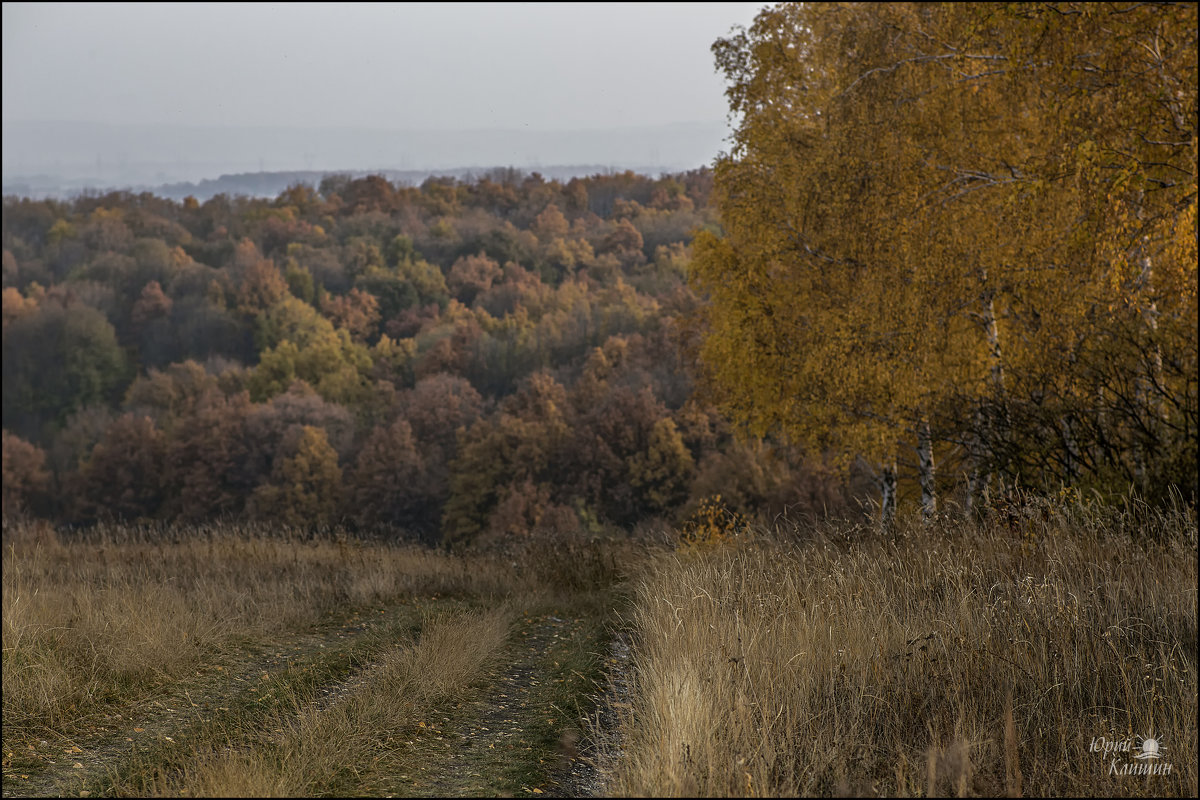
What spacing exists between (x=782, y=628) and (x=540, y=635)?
3711 mm

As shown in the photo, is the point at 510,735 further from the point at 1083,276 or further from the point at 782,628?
the point at 1083,276

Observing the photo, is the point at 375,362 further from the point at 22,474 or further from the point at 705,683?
the point at 705,683

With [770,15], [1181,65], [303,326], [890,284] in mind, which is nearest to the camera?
[1181,65]

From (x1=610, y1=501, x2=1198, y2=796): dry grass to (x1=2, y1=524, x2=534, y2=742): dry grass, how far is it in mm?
3459

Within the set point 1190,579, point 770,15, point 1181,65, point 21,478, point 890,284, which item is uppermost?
point 770,15

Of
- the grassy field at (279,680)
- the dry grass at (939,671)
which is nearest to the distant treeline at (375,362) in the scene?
the grassy field at (279,680)

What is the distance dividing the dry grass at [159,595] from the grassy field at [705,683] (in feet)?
0.11

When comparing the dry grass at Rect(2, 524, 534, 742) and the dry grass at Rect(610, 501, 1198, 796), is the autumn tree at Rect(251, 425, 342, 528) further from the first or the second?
the dry grass at Rect(610, 501, 1198, 796)

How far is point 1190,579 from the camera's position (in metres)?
5.19

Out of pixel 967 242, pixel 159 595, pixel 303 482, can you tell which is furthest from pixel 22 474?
pixel 967 242

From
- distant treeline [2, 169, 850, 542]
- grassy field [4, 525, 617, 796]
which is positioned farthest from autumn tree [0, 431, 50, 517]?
grassy field [4, 525, 617, 796]

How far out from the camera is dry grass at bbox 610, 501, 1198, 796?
3986 millimetres

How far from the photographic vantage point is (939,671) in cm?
484

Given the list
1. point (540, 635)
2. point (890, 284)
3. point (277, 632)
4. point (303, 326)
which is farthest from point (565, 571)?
point (303, 326)
